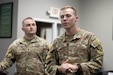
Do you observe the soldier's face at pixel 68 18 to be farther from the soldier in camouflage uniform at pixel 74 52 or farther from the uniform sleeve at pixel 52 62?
the uniform sleeve at pixel 52 62

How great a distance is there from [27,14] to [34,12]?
0.60ft

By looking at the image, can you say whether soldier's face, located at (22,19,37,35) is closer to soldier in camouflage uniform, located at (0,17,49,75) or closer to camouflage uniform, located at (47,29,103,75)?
soldier in camouflage uniform, located at (0,17,49,75)

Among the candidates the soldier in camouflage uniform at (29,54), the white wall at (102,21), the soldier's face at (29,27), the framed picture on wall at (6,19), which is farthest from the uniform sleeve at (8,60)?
the white wall at (102,21)

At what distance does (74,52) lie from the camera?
184cm

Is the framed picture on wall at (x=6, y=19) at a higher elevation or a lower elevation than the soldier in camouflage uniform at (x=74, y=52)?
higher

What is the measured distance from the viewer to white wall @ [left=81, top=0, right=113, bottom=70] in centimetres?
446

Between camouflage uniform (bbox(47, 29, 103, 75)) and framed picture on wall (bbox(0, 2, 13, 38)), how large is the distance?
200 centimetres

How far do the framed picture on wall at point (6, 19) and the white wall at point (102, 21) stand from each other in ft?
6.47

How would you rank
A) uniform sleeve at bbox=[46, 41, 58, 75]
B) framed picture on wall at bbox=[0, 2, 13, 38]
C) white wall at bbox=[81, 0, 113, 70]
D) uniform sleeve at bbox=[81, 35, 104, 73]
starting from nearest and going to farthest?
uniform sleeve at bbox=[81, 35, 104, 73] → uniform sleeve at bbox=[46, 41, 58, 75] → framed picture on wall at bbox=[0, 2, 13, 38] → white wall at bbox=[81, 0, 113, 70]

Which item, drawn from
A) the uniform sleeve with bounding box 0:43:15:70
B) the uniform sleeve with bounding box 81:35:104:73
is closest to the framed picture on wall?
the uniform sleeve with bounding box 0:43:15:70

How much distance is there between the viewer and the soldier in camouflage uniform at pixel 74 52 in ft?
5.81

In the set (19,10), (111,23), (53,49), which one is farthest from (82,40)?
(111,23)

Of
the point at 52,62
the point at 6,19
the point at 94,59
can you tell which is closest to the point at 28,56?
the point at 52,62

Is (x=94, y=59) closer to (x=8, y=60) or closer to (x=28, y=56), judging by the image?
(x=28, y=56)
